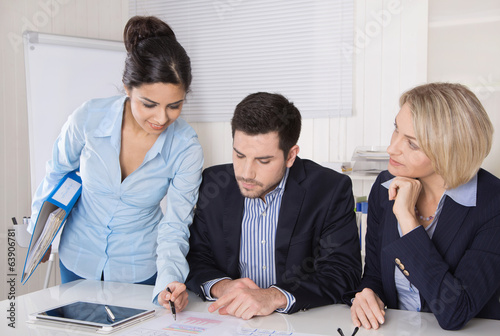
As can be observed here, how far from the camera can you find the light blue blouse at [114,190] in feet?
5.81

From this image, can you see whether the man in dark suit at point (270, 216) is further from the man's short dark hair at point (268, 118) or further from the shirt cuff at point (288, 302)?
the shirt cuff at point (288, 302)

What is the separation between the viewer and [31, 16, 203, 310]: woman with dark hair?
1634 millimetres

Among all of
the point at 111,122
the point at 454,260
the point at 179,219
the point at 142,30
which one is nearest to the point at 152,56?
the point at 142,30

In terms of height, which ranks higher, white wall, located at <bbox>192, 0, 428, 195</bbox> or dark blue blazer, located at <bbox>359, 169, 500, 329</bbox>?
white wall, located at <bbox>192, 0, 428, 195</bbox>

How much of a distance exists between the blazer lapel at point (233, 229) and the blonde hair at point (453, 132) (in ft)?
2.28

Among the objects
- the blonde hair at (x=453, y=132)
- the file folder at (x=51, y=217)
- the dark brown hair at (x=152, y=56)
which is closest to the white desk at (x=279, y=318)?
the file folder at (x=51, y=217)

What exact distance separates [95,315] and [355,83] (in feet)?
8.23

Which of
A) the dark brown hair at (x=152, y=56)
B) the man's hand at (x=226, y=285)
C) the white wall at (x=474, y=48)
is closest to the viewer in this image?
the man's hand at (x=226, y=285)

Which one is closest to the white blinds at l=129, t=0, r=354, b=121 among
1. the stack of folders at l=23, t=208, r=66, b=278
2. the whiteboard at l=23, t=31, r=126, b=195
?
the whiteboard at l=23, t=31, r=126, b=195

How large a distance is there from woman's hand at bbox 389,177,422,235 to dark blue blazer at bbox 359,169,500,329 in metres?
0.04

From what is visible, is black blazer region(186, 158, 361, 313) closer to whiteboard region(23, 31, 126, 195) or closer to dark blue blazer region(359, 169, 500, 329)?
dark blue blazer region(359, 169, 500, 329)

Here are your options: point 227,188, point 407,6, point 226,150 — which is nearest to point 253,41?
point 226,150

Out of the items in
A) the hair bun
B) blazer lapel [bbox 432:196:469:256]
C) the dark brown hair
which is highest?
the hair bun

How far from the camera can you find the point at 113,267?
1841 mm
